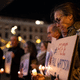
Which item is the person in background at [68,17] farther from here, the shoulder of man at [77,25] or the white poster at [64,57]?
the white poster at [64,57]

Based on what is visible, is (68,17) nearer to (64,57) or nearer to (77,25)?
(77,25)

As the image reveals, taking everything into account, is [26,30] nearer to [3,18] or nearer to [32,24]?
[32,24]

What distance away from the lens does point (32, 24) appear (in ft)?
167

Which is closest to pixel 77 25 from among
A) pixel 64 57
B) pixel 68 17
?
Result: pixel 68 17

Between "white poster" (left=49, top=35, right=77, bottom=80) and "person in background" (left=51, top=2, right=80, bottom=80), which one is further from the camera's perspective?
"person in background" (left=51, top=2, right=80, bottom=80)

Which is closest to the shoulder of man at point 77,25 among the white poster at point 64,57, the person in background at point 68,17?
the person in background at point 68,17

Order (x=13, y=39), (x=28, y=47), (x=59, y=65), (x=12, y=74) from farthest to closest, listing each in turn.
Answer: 1. (x=13, y=39)
2. (x=12, y=74)
3. (x=28, y=47)
4. (x=59, y=65)

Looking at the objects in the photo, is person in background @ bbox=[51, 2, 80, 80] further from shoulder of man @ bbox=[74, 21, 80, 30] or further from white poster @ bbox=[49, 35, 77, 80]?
white poster @ bbox=[49, 35, 77, 80]

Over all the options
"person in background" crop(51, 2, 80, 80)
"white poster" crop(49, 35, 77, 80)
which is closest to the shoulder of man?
"person in background" crop(51, 2, 80, 80)

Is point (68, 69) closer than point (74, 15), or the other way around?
point (68, 69)

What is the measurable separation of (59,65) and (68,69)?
10.3 inches

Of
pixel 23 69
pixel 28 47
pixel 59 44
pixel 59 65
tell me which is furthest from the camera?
pixel 28 47

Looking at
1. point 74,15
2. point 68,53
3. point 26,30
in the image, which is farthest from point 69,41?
point 26,30

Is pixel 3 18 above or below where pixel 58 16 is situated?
above
